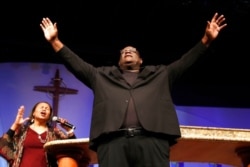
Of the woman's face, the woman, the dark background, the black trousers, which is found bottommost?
the black trousers

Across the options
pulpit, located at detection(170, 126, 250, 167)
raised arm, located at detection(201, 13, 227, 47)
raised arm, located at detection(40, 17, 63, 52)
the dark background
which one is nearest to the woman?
raised arm, located at detection(40, 17, 63, 52)

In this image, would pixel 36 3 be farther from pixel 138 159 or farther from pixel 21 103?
pixel 138 159

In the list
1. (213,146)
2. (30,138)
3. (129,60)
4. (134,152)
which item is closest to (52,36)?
(129,60)

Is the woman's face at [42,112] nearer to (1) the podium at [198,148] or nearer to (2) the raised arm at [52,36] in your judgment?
(1) the podium at [198,148]

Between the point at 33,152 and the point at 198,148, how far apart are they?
127 centimetres

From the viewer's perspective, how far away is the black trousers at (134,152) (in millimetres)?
2320

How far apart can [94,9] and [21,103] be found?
53.8 inches

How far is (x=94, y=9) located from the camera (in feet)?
18.2

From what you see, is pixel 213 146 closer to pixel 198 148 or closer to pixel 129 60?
pixel 198 148

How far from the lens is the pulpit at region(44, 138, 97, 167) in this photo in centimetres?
265

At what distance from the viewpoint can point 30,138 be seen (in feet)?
11.4

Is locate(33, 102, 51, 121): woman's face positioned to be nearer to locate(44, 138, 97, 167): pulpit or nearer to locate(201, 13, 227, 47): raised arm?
locate(44, 138, 97, 167): pulpit

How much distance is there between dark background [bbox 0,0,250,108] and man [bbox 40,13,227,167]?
111 inches

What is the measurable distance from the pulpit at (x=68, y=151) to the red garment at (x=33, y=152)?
0.63 m
